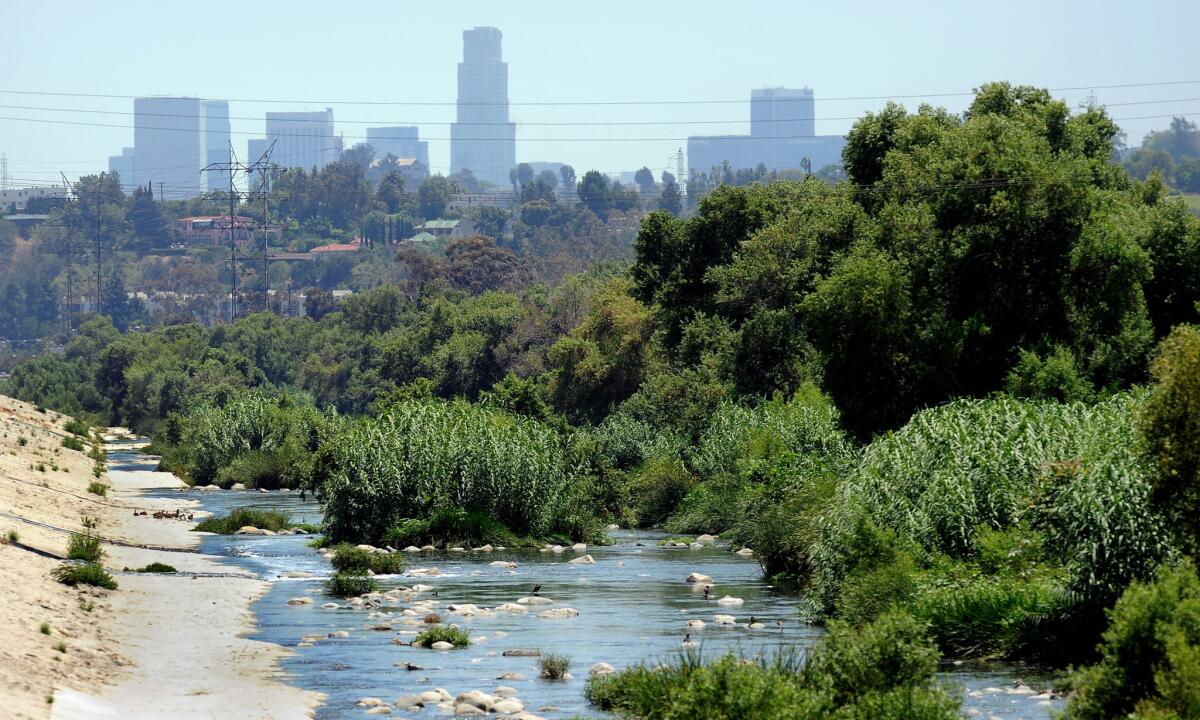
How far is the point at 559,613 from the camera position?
3372 centimetres

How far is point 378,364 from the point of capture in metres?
123

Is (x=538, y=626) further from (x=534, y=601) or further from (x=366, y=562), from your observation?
(x=366, y=562)

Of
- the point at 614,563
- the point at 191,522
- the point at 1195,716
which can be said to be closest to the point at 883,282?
the point at 614,563

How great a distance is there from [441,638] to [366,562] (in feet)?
39.0

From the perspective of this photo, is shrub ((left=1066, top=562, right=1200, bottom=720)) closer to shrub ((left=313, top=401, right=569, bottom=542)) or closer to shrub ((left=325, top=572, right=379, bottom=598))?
shrub ((left=325, top=572, right=379, bottom=598))

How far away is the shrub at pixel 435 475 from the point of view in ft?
153

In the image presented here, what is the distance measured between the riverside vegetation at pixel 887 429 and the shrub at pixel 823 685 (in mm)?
48

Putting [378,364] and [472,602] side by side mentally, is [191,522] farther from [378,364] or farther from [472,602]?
[378,364]

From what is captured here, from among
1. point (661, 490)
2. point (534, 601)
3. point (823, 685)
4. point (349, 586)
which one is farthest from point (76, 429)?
point (823, 685)

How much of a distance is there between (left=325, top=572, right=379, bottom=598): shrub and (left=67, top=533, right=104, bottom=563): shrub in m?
5.86

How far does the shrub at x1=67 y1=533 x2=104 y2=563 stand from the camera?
3757 cm

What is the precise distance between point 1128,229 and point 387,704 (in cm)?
2829

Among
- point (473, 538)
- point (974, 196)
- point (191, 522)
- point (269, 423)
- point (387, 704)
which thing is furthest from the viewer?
point (269, 423)

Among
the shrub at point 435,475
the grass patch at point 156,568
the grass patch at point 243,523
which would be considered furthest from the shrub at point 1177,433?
the grass patch at point 243,523
